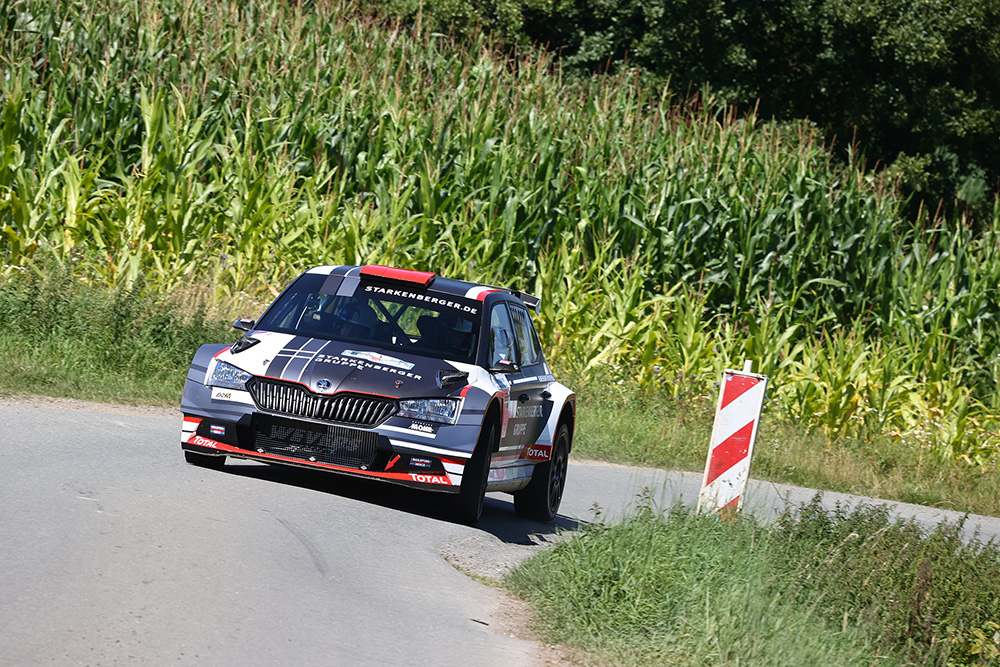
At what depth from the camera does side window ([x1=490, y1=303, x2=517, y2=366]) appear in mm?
10255

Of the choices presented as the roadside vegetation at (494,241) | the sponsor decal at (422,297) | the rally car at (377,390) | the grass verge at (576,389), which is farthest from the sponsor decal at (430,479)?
the roadside vegetation at (494,241)

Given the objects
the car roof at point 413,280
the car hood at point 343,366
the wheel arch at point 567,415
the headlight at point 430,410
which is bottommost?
the wheel arch at point 567,415

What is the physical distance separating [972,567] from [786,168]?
48.9 feet

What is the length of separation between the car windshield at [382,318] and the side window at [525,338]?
95 cm

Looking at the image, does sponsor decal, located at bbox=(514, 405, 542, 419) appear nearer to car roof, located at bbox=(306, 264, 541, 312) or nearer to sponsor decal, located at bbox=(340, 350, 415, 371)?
car roof, located at bbox=(306, 264, 541, 312)

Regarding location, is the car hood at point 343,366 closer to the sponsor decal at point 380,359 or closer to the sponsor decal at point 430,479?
the sponsor decal at point 380,359

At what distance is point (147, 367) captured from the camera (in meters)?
14.9

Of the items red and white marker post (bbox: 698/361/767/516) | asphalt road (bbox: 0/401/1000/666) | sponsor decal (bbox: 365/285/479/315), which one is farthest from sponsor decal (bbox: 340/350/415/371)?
red and white marker post (bbox: 698/361/767/516)

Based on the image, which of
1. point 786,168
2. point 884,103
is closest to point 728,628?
point 786,168

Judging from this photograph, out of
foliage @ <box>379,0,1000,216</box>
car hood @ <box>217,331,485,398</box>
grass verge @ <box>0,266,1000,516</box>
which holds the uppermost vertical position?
foliage @ <box>379,0,1000,216</box>

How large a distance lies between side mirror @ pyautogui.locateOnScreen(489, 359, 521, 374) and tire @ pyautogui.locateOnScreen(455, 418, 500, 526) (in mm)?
494

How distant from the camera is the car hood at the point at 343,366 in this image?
914 cm

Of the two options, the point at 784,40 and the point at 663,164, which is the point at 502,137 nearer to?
the point at 663,164

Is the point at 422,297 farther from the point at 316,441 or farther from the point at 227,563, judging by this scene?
the point at 227,563
